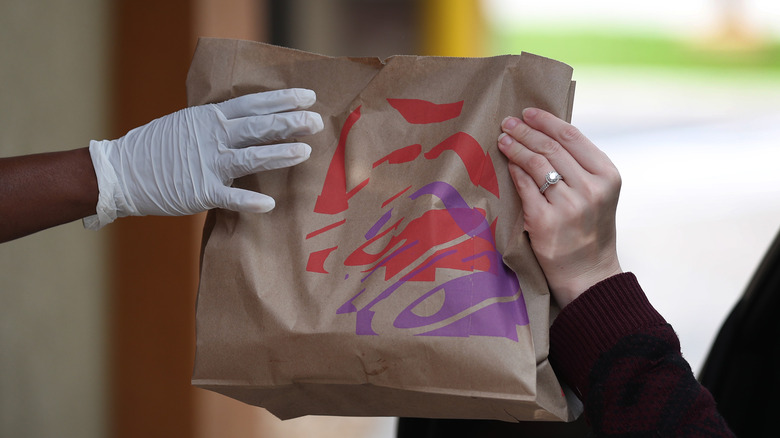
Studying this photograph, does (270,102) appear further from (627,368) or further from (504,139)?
(627,368)

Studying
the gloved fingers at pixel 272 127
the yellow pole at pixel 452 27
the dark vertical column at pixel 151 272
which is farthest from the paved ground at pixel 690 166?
the gloved fingers at pixel 272 127

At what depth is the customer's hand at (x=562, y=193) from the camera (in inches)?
32.0

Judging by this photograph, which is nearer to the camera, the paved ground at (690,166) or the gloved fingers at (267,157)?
the gloved fingers at (267,157)

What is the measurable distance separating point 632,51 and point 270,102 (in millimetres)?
3059

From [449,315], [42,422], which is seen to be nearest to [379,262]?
[449,315]

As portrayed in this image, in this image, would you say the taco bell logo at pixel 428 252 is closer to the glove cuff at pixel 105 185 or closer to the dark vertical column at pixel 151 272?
the glove cuff at pixel 105 185

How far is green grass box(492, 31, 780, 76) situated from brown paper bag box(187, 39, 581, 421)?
2592mm

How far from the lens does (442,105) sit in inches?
33.9

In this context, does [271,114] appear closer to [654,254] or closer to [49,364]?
[49,364]

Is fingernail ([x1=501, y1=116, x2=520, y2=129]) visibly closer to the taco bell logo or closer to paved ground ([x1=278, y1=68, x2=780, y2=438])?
the taco bell logo

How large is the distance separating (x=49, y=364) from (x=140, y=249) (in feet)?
1.50

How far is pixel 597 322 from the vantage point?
2.68 feet

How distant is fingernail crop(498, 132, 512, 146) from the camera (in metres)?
0.83

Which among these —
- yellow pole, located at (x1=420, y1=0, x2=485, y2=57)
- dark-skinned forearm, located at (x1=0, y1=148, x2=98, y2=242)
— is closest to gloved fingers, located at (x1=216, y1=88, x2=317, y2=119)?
dark-skinned forearm, located at (x1=0, y1=148, x2=98, y2=242)
